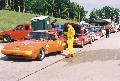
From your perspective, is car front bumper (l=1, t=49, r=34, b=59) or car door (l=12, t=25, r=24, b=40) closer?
car front bumper (l=1, t=49, r=34, b=59)

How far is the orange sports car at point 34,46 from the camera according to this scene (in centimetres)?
1582

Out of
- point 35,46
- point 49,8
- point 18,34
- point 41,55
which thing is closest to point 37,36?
point 41,55

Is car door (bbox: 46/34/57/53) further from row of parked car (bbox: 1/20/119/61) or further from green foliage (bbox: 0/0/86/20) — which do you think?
green foliage (bbox: 0/0/86/20)

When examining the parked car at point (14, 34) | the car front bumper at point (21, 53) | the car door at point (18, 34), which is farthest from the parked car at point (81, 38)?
the car front bumper at point (21, 53)

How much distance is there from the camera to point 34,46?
16.2 m

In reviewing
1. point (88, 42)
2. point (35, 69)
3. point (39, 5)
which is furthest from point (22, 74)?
point (39, 5)

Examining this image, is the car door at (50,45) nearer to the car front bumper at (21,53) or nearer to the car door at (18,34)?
the car front bumper at (21,53)

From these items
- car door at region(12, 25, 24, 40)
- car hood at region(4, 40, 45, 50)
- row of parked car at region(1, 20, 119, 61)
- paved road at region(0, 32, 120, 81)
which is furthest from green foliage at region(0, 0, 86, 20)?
paved road at region(0, 32, 120, 81)

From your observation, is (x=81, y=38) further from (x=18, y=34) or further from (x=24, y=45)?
(x=24, y=45)

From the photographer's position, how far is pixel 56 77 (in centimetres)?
1191

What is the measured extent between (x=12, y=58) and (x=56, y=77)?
18.2 feet

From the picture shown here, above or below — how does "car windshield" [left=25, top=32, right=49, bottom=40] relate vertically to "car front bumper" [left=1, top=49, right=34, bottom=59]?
above

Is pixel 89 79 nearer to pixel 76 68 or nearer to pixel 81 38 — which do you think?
pixel 76 68

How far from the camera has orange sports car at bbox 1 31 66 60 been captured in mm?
15820
